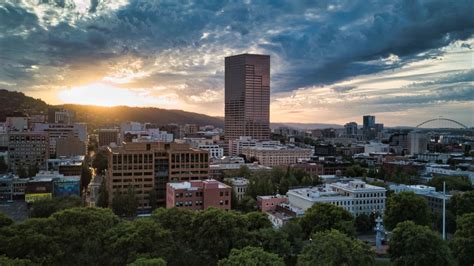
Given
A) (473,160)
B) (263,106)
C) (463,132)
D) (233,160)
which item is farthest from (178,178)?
(463,132)

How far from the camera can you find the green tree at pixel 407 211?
116ft

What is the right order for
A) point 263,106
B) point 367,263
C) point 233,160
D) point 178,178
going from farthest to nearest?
point 263,106
point 233,160
point 178,178
point 367,263

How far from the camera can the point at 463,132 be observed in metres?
188

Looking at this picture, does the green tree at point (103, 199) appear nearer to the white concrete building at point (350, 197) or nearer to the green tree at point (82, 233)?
the green tree at point (82, 233)

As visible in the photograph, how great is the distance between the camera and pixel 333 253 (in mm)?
22391

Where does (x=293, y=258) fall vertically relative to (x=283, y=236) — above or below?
below

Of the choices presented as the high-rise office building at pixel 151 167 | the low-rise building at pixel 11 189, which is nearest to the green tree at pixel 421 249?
the high-rise office building at pixel 151 167

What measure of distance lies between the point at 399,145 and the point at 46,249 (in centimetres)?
12446

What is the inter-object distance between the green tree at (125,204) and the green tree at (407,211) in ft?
82.2

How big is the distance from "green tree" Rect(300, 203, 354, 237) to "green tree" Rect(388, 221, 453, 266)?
4608mm

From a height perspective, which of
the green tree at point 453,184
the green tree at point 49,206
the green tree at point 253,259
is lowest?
the green tree at point 49,206

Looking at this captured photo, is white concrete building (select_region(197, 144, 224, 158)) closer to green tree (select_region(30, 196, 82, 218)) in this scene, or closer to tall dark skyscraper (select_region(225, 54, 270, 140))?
tall dark skyscraper (select_region(225, 54, 270, 140))

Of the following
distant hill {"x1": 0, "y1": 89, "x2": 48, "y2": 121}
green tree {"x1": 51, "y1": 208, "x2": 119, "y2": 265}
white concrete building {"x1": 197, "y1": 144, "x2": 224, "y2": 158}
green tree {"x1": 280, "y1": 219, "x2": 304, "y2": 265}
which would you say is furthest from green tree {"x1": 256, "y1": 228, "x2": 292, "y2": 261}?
white concrete building {"x1": 197, "y1": 144, "x2": 224, "y2": 158}

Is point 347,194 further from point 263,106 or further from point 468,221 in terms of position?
point 263,106
